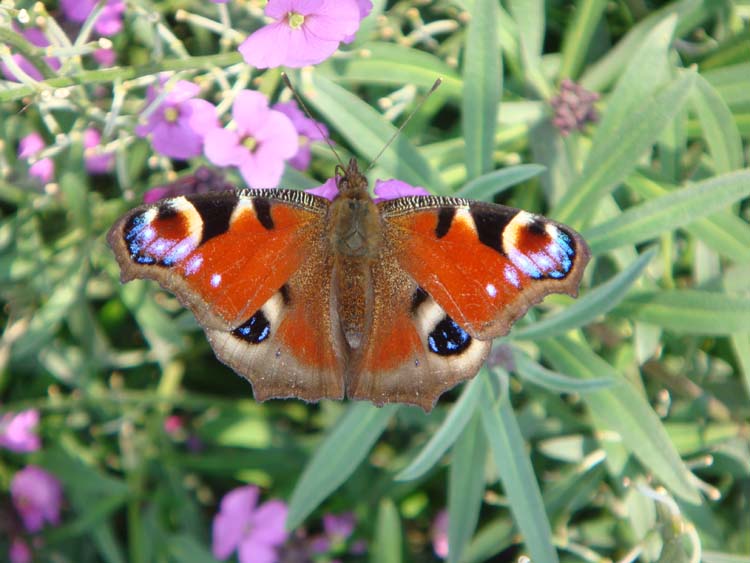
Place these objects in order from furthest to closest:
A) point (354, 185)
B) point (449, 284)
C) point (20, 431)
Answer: point (20, 431) → point (354, 185) → point (449, 284)

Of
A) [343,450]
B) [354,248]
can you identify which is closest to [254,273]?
[354,248]

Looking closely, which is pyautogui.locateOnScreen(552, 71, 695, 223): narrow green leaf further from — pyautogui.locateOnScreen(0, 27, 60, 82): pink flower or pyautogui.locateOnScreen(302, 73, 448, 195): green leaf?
pyautogui.locateOnScreen(0, 27, 60, 82): pink flower

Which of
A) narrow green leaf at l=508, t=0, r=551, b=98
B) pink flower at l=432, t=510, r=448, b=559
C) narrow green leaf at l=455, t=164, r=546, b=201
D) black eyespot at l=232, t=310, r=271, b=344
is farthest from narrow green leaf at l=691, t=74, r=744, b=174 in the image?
pink flower at l=432, t=510, r=448, b=559

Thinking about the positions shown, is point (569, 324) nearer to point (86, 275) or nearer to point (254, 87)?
point (254, 87)

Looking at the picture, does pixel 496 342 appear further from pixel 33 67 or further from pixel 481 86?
pixel 33 67

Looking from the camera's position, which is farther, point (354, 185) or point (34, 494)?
point (34, 494)

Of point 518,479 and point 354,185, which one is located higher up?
point 354,185

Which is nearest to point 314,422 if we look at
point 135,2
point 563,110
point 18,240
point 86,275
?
point 86,275
